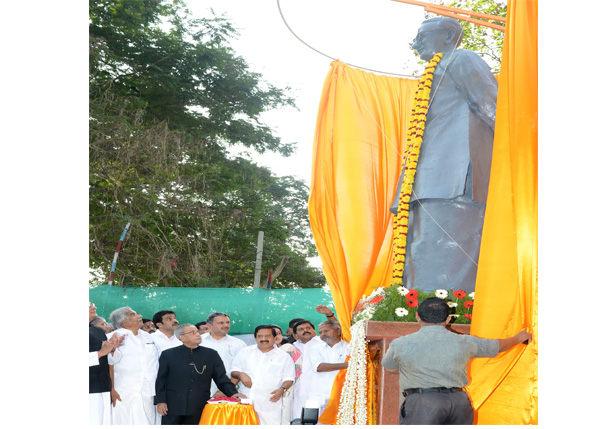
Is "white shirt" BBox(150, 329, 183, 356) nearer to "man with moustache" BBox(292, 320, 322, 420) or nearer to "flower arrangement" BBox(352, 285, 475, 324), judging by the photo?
"man with moustache" BBox(292, 320, 322, 420)

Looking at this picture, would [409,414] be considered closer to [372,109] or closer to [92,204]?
[372,109]

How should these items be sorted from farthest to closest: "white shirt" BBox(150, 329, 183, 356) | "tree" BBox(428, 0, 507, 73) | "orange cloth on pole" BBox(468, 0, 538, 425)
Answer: "tree" BBox(428, 0, 507, 73) < "white shirt" BBox(150, 329, 183, 356) < "orange cloth on pole" BBox(468, 0, 538, 425)

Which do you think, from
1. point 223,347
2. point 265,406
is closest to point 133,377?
point 223,347

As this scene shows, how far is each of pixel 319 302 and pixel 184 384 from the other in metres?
4.21

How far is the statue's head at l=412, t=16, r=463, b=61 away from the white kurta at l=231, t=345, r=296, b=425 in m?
3.10

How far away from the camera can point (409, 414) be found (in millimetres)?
3732

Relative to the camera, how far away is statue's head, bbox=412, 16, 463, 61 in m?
5.93

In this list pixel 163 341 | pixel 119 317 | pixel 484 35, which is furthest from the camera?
pixel 484 35

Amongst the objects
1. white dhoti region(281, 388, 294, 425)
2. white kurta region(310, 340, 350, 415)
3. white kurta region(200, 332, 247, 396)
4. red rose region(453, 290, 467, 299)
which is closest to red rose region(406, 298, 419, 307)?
red rose region(453, 290, 467, 299)

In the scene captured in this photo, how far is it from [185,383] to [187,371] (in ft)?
0.33

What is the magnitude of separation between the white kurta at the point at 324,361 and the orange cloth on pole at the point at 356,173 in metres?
0.68

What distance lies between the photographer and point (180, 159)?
1488 centimetres

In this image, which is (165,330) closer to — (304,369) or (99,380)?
(99,380)
